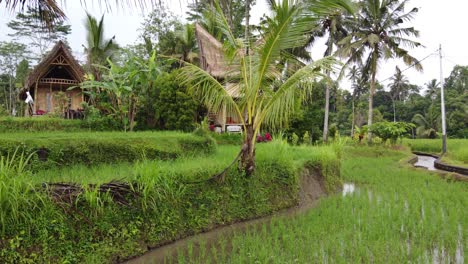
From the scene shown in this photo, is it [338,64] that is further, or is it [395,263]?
[338,64]

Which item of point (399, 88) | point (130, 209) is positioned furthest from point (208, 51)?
point (399, 88)

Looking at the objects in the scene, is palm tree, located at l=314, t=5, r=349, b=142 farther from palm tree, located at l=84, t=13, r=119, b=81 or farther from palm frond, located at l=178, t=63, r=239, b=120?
palm frond, located at l=178, t=63, r=239, b=120

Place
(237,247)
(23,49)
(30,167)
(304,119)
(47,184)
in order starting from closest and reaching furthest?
(47,184), (237,247), (30,167), (304,119), (23,49)

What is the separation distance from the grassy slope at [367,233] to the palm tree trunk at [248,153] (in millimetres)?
974

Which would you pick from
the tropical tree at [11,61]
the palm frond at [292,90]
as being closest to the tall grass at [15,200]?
the palm frond at [292,90]

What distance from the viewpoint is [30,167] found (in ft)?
17.0

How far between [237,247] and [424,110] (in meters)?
34.6

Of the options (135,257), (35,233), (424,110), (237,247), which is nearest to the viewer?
(35,233)

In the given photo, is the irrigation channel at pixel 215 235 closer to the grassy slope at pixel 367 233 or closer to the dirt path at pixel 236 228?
the dirt path at pixel 236 228

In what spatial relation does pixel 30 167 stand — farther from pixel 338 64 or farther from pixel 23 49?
pixel 23 49

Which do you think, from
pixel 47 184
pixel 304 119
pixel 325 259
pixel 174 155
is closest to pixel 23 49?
pixel 304 119

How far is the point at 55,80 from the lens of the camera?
13688 mm

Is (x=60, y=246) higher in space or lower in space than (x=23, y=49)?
lower

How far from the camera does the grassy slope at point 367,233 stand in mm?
3945
